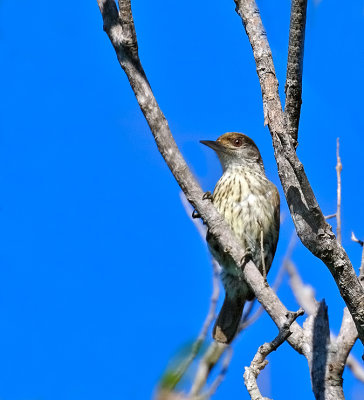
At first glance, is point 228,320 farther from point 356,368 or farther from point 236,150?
point 236,150

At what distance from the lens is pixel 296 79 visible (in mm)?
3027

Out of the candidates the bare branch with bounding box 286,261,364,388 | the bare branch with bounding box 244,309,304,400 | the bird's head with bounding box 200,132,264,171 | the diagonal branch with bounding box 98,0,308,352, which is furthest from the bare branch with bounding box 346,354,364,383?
the bird's head with bounding box 200,132,264,171

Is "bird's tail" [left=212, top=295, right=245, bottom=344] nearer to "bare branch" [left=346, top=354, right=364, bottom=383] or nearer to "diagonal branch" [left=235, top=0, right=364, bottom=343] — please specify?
"bare branch" [left=346, top=354, right=364, bottom=383]

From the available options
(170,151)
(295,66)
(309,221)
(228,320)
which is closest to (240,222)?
(228,320)

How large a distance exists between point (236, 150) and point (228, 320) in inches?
62.2

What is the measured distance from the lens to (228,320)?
489cm

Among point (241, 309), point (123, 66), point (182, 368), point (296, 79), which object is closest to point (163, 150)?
point (123, 66)

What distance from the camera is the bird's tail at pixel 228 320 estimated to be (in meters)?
4.67

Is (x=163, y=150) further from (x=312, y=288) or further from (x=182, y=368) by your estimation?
(x=312, y=288)

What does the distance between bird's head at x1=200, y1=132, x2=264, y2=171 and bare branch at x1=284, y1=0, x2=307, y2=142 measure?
2.30m

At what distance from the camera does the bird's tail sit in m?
4.67

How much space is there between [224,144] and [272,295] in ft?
9.31

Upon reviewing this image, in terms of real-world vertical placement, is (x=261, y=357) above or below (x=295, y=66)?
below

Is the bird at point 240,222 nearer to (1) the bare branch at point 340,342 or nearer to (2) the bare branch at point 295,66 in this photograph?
(1) the bare branch at point 340,342
